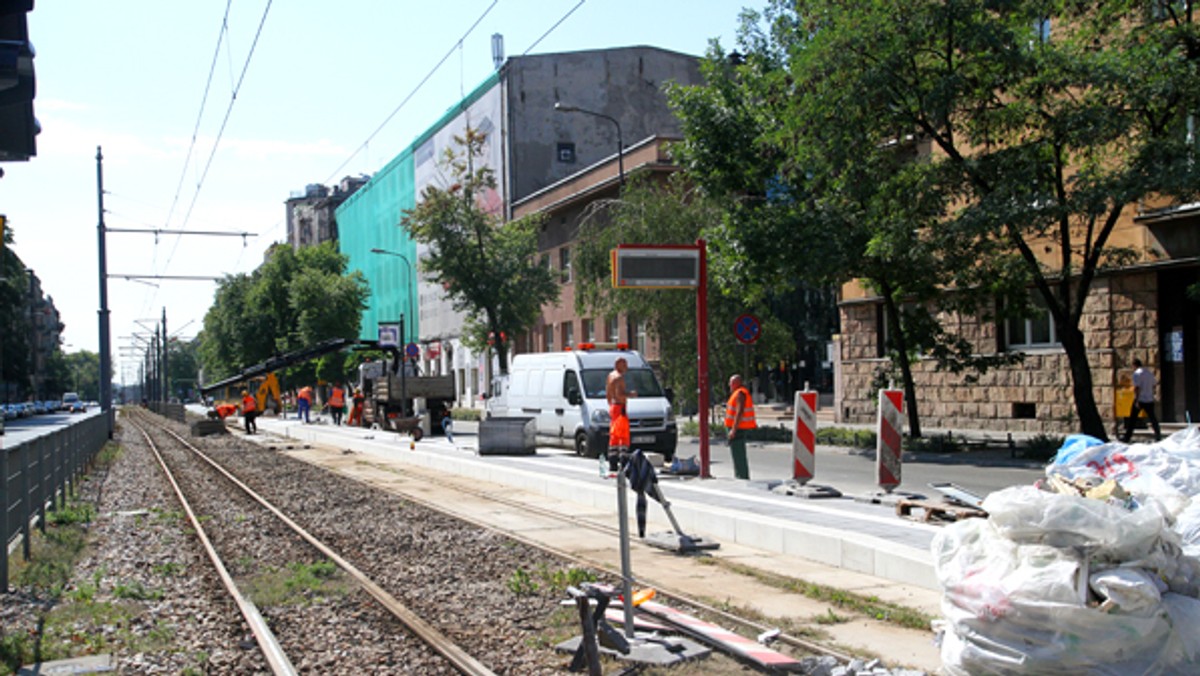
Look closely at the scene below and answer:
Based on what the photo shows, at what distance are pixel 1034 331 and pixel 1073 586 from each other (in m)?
23.7

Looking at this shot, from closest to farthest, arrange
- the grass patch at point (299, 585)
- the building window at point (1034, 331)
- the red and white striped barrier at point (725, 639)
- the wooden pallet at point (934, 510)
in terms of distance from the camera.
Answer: the red and white striped barrier at point (725, 639) → the grass patch at point (299, 585) → the wooden pallet at point (934, 510) → the building window at point (1034, 331)

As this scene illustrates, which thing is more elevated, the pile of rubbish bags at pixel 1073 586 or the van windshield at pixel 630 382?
the van windshield at pixel 630 382

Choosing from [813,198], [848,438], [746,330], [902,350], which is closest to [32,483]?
[746,330]

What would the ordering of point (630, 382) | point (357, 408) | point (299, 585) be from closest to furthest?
point (299, 585), point (630, 382), point (357, 408)

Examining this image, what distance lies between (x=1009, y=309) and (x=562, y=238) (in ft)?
104

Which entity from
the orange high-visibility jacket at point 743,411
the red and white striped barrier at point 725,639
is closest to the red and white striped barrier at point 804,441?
the orange high-visibility jacket at point 743,411

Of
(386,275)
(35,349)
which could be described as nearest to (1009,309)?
(386,275)

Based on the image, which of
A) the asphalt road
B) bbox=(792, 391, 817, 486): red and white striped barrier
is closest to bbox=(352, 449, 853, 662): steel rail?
bbox=(792, 391, 817, 486): red and white striped barrier

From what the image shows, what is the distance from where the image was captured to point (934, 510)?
1012 cm

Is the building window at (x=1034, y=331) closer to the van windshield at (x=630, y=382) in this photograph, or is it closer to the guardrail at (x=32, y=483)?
the van windshield at (x=630, y=382)

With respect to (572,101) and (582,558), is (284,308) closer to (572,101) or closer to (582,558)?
(572,101)

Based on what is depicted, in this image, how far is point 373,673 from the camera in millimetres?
6090

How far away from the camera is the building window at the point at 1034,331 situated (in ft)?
86.6

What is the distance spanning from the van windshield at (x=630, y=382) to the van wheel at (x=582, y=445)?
80 cm
